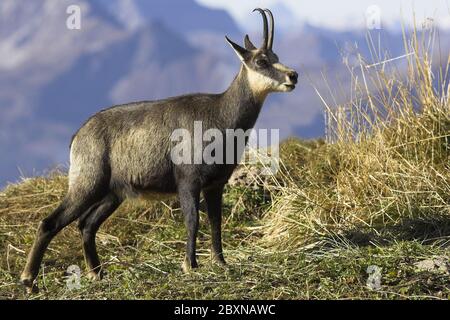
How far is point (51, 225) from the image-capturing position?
7.45 metres

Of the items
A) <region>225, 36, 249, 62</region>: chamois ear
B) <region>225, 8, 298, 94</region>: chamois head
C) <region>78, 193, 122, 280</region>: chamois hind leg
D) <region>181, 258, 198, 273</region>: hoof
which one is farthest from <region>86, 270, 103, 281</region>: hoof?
<region>225, 36, 249, 62</region>: chamois ear

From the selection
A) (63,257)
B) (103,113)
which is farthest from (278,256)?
(63,257)

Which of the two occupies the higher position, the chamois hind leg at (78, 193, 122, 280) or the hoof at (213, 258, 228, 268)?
the chamois hind leg at (78, 193, 122, 280)

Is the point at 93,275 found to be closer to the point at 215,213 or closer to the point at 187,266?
the point at 187,266

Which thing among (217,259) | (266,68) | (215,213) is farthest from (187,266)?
(266,68)

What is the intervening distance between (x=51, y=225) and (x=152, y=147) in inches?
43.4

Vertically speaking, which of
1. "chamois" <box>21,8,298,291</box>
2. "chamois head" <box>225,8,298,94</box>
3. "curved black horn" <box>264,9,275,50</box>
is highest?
"curved black horn" <box>264,9,275,50</box>

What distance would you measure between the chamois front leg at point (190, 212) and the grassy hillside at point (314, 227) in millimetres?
165

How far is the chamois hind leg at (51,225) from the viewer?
7.38m

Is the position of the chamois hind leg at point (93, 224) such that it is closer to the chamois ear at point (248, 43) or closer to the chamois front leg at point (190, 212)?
the chamois front leg at point (190, 212)

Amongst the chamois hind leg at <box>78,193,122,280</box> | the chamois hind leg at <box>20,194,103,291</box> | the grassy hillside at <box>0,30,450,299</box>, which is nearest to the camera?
the grassy hillside at <box>0,30,450,299</box>

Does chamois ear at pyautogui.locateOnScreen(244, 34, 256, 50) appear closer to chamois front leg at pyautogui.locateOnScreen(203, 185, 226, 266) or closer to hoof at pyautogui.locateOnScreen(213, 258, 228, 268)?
chamois front leg at pyautogui.locateOnScreen(203, 185, 226, 266)

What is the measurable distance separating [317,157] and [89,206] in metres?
3.80

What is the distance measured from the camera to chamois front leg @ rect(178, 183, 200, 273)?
23.3ft
